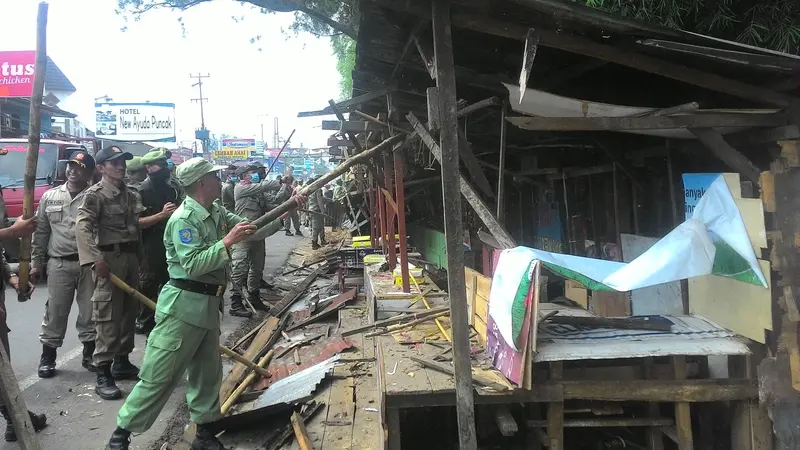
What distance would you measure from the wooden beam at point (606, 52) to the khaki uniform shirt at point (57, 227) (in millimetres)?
4091

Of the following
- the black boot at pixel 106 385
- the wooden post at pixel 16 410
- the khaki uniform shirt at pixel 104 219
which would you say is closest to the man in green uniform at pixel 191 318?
the wooden post at pixel 16 410

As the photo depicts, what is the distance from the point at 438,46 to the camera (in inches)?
116

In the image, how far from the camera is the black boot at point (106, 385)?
15.3 ft

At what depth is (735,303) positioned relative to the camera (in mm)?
3293

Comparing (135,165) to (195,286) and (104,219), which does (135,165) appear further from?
(195,286)

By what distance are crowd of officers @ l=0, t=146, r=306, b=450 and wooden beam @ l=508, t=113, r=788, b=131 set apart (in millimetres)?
2068

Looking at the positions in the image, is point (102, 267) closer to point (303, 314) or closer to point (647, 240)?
point (303, 314)

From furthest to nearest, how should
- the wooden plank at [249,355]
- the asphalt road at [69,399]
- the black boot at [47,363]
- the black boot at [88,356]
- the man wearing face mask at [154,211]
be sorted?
1. the man wearing face mask at [154,211]
2. the black boot at [88,356]
3. the black boot at [47,363]
4. the wooden plank at [249,355]
5. the asphalt road at [69,399]

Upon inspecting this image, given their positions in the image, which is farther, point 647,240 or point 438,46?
point 647,240

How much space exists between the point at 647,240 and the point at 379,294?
2.79m

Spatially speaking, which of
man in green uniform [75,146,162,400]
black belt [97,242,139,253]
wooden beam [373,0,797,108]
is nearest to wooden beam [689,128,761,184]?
wooden beam [373,0,797,108]

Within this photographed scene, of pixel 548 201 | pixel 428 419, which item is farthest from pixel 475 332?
pixel 548 201

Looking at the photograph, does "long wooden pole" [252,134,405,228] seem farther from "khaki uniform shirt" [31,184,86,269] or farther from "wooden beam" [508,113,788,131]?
"khaki uniform shirt" [31,184,86,269]

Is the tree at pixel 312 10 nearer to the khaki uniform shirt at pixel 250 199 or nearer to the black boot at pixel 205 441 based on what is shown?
the khaki uniform shirt at pixel 250 199
